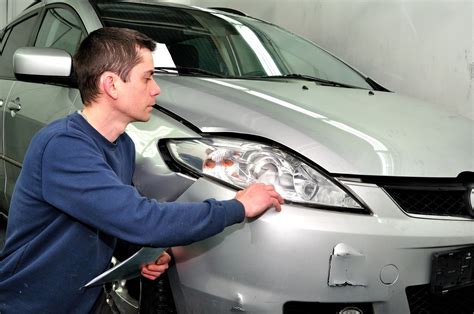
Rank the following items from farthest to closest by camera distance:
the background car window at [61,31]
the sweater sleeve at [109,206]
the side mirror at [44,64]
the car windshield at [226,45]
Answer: the background car window at [61,31]
the car windshield at [226,45]
the side mirror at [44,64]
the sweater sleeve at [109,206]

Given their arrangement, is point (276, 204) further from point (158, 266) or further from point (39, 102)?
point (39, 102)

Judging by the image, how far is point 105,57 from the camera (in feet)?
4.22

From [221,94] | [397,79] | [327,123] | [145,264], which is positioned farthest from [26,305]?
[397,79]

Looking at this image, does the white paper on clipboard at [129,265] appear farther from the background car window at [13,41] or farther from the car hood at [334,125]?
the background car window at [13,41]

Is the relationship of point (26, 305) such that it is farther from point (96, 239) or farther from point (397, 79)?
point (397, 79)

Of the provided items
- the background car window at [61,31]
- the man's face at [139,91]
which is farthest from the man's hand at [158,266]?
the background car window at [61,31]

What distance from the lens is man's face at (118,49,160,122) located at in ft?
4.27

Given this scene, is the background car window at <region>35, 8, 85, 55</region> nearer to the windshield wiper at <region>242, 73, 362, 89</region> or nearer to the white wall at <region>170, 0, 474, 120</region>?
the windshield wiper at <region>242, 73, 362, 89</region>

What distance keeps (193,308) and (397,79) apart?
8.25 feet

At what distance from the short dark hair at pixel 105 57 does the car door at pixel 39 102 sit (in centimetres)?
65

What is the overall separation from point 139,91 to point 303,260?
21.9 inches

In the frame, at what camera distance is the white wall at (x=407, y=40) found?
305cm

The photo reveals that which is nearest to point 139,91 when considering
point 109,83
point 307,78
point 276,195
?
point 109,83

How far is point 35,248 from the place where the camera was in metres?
1.30
